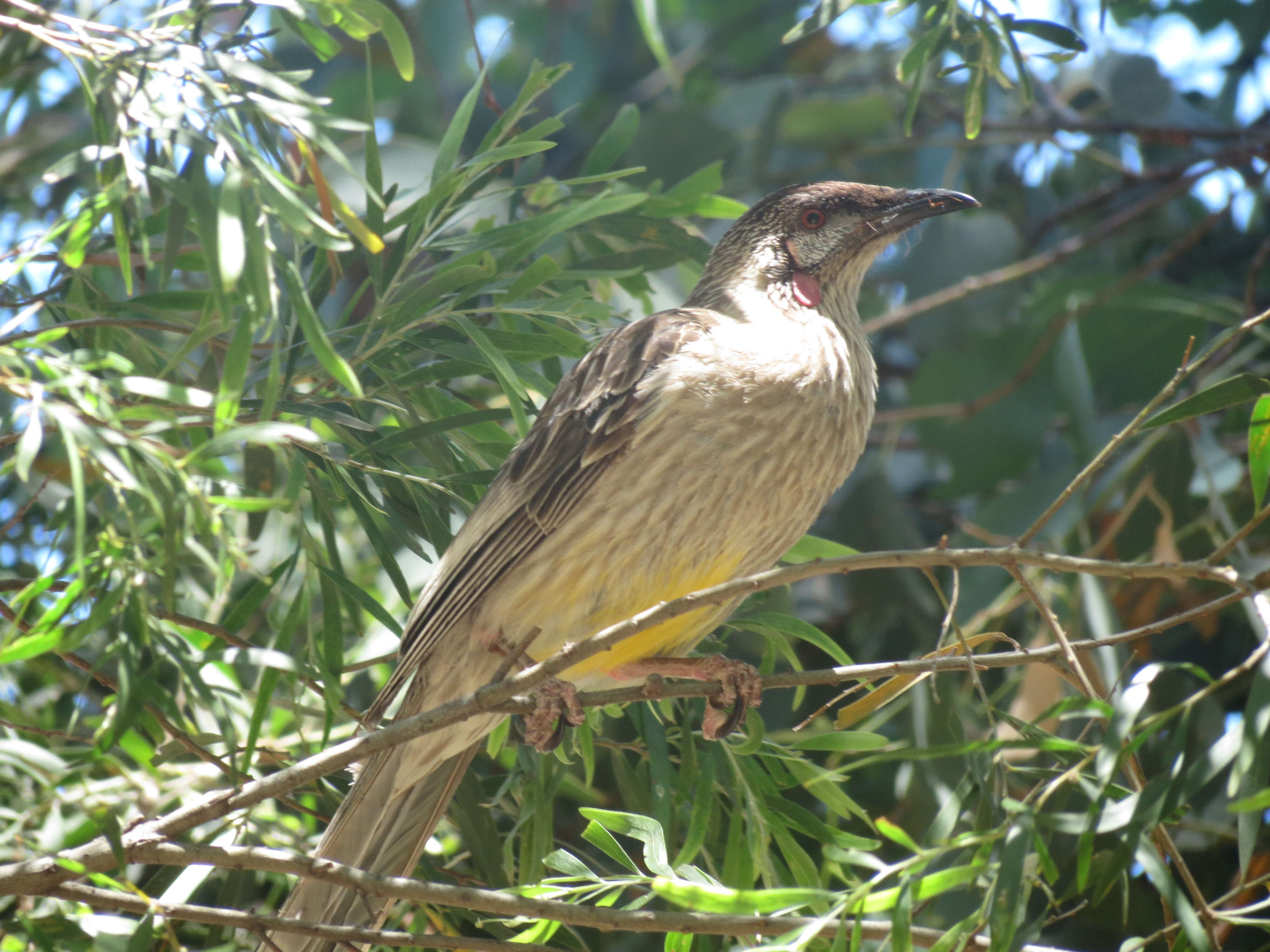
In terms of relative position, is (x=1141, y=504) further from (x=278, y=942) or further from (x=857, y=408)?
(x=278, y=942)

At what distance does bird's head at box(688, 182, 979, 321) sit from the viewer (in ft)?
10.1

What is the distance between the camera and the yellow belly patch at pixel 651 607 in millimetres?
2420

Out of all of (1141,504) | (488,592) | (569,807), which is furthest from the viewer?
(569,807)

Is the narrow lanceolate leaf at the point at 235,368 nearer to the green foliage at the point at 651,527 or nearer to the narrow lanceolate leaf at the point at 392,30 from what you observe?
the green foliage at the point at 651,527

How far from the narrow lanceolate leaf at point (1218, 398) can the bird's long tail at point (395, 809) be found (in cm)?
136

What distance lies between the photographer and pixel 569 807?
4145 mm

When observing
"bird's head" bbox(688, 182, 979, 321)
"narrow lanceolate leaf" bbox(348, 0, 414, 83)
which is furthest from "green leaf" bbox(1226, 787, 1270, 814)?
"bird's head" bbox(688, 182, 979, 321)

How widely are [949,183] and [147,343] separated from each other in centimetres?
384

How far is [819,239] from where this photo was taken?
10.3ft

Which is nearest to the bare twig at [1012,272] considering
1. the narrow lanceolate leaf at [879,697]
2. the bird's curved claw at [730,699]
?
the bird's curved claw at [730,699]

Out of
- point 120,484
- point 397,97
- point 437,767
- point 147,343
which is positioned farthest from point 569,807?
point 397,97

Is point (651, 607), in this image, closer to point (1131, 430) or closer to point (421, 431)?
point (421, 431)

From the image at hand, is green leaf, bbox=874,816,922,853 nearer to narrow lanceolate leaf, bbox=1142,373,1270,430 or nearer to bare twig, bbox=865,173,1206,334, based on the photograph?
narrow lanceolate leaf, bbox=1142,373,1270,430

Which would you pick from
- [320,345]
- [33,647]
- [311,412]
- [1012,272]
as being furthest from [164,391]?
[1012,272]
